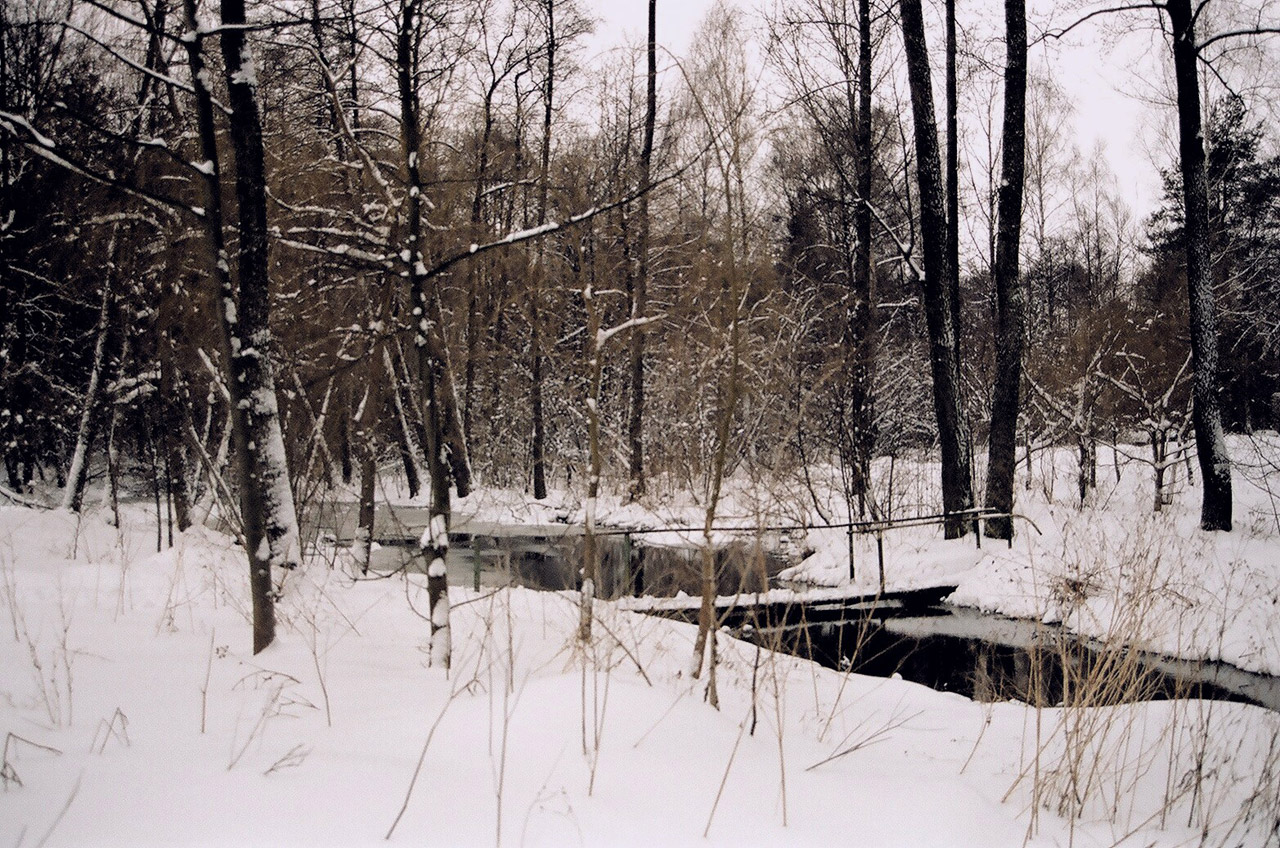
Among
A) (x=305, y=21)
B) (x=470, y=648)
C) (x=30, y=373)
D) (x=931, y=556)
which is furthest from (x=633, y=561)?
(x=30, y=373)

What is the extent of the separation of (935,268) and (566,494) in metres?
11.6

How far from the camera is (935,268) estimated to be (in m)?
11.1

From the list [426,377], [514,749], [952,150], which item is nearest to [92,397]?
[426,377]

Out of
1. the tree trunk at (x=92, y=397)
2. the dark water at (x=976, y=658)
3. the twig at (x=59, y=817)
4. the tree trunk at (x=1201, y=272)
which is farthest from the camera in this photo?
the tree trunk at (x=92, y=397)

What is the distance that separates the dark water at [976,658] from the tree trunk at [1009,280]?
219 centimetres

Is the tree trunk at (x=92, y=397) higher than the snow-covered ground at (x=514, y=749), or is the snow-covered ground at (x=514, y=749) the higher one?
the tree trunk at (x=92, y=397)

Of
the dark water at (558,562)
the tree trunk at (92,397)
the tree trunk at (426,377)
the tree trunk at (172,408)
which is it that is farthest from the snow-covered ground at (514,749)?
the tree trunk at (92,397)

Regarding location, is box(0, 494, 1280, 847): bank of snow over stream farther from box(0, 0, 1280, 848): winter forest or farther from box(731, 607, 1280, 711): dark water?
box(731, 607, 1280, 711): dark water

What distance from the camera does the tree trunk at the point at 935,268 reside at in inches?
432

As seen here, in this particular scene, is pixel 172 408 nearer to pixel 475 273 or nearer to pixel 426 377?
pixel 475 273

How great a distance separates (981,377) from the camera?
1986cm

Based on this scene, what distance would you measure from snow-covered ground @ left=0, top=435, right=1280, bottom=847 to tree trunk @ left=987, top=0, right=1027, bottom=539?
5.39m

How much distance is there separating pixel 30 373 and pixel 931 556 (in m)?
16.8

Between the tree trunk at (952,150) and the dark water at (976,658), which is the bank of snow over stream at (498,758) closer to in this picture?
the dark water at (976,658)
